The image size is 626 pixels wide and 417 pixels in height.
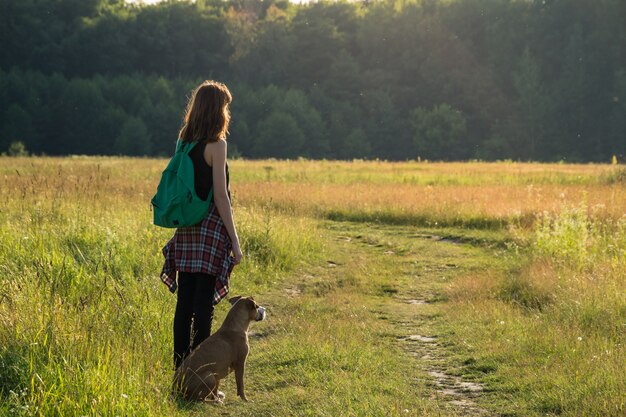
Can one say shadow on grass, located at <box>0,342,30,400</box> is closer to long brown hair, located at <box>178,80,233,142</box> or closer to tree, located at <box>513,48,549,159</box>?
long brown hair, located at <box>178,80,233,142</box>

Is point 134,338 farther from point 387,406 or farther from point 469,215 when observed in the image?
point 469,215

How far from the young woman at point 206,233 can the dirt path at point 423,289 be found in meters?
1.90

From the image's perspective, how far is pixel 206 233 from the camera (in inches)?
238

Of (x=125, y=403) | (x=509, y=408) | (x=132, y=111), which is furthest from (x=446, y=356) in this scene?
(x=132, y=111)

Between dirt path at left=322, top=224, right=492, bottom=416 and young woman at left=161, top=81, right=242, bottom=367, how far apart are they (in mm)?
1896

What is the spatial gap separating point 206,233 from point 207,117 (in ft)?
2.68

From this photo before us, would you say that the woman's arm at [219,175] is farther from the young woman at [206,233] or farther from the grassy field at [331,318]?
the grassy field at [331,318]

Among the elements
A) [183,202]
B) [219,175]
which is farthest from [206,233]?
[219,175]

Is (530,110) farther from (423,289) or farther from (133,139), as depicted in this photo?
(423,289)

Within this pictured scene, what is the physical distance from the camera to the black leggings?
6.13m

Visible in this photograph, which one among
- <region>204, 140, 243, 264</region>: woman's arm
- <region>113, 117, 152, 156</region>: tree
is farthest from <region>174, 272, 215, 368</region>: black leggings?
<region>113, 117, 152, 156</region>: tree

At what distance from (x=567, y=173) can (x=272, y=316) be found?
77.0ft

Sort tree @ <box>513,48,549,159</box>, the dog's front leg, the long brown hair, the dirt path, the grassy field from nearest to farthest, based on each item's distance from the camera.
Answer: the grassy field < the long brown hair < the dog's front leg < the dirt path < tree @ <box>513,48,549,159</box>

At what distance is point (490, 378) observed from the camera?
7090mm
